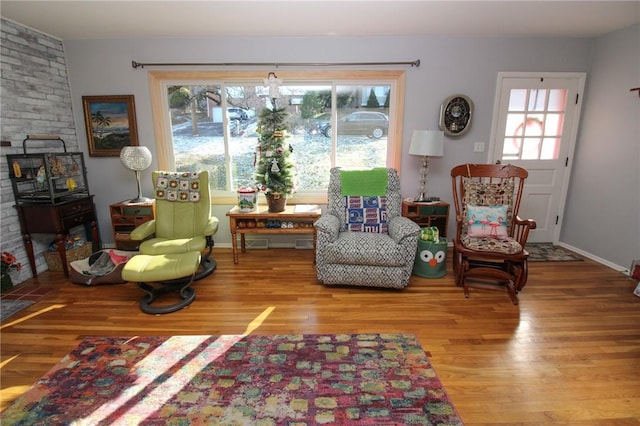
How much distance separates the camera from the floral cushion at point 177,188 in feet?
10.2

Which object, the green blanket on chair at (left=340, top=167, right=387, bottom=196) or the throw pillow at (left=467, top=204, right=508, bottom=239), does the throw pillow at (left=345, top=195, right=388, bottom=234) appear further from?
the throw pillow at (left=467, top=204, right=508, bottom=239)

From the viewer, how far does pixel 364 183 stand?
322 centimetres

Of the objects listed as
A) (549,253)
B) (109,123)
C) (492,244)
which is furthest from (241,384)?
(549,253)

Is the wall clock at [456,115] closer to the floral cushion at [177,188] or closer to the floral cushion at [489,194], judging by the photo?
the floral cushion at [489,194]

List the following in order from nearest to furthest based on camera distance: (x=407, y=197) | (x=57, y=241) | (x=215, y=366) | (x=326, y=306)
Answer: (x=215, y=366) < (x=326, y=306) < (x=57, y=241) < (x=407, y=197)

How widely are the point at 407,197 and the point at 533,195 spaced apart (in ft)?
5.31

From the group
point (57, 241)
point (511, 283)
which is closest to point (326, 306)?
point (511, 283)

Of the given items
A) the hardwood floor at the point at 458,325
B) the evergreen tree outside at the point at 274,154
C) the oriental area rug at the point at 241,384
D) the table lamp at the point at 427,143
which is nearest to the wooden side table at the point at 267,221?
the evergreen tree outside at the point at 274,154

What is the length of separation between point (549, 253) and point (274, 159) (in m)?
3.44

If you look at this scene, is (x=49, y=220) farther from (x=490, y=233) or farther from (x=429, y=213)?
(x=490, y=233)

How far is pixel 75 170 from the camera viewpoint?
338 centimetres

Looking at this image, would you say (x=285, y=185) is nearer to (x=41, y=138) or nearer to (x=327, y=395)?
(x=327, y=395)

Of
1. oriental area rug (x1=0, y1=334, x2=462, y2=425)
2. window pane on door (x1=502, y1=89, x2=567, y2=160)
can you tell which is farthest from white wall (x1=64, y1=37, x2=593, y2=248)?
oriental area rug (x1=0, y1=334, x2=462, y2=425)

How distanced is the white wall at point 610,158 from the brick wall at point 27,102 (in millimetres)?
6011
